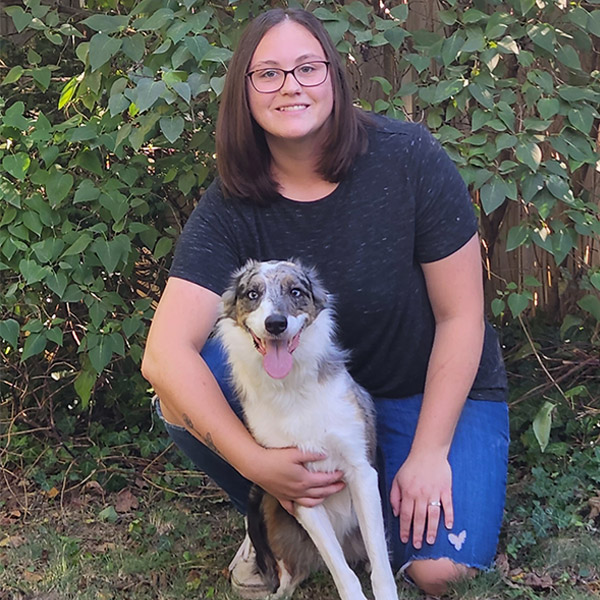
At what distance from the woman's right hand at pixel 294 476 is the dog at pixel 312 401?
0.07 feet

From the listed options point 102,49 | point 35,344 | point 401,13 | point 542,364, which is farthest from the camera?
point 542,364

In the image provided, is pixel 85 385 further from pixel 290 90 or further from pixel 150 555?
pixel 290 90

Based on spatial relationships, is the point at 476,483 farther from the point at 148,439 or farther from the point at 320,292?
the point at 148,439

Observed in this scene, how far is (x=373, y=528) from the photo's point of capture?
7.86 feet

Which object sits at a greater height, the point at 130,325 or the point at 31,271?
the point at 31,271

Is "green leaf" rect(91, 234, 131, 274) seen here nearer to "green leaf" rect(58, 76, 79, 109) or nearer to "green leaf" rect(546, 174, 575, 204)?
"green leaf" rect(58, 76, 79, 109)

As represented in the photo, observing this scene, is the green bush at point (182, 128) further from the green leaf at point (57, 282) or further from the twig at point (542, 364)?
the twig at point (542, 364)

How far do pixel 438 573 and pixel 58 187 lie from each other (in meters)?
1.94

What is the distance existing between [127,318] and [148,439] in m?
0.80

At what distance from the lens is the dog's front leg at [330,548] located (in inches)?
93.2

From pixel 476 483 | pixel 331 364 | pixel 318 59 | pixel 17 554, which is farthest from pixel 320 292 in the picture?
pixel 17 554

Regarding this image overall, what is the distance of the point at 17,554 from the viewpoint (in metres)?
3.11

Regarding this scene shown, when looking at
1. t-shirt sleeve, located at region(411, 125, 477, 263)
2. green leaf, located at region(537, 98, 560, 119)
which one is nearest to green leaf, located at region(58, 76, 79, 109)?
t-shirt sleeve, located at region(411, 125, 477, 263)

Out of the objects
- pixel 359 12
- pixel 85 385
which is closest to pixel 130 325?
pixel 85 385
